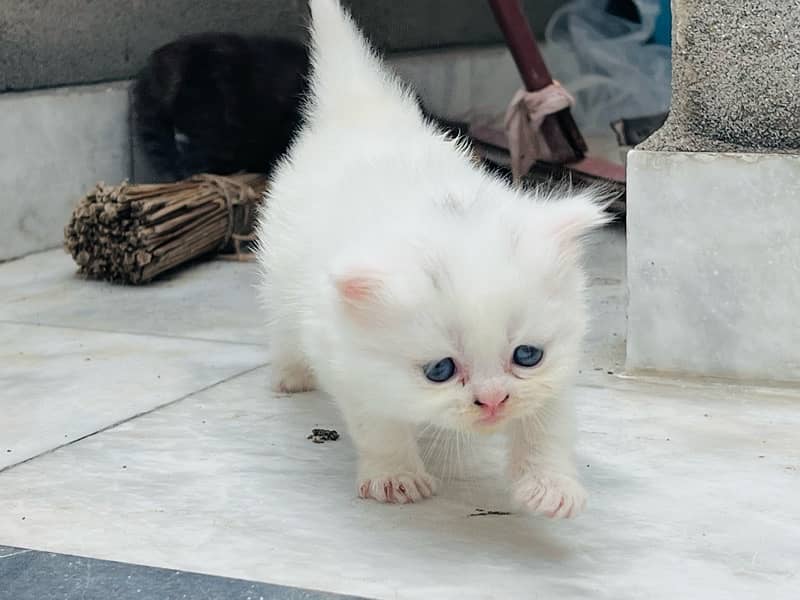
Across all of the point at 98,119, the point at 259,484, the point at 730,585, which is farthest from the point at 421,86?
the point at 730,585

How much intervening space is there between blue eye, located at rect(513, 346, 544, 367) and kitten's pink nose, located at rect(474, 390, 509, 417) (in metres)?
0.05

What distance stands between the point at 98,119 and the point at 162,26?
54cm

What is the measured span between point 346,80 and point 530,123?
162cm

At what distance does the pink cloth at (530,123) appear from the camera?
391cm

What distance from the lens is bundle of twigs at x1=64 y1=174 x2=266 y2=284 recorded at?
339cm

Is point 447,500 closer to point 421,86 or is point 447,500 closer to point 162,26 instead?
point 162,26

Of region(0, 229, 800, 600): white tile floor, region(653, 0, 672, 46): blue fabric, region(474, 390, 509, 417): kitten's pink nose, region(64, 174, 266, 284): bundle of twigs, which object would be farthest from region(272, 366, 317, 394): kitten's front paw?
region(653, 0, 672, 46): blue fabric

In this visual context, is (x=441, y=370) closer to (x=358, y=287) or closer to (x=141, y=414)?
(x=358, y=287)

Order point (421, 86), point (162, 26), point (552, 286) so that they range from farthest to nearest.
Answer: point (421, 86), point (162, 26), point (552, 286)

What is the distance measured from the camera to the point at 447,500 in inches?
75.0

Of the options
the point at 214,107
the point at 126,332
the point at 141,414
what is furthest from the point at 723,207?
the point at 214,107

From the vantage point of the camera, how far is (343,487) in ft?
6.42

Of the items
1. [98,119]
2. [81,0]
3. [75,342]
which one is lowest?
[75,342]

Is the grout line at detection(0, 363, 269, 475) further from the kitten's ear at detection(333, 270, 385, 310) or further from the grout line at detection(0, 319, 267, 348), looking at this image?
the kitten's ear at detection(333, 270, 385, 310)
